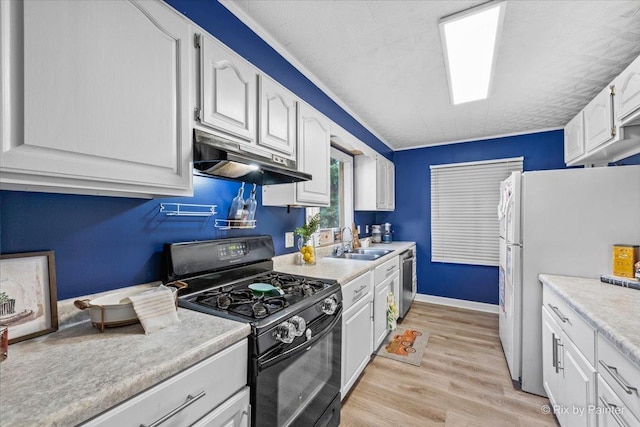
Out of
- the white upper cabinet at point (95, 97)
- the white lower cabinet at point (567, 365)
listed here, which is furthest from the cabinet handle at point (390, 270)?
the white upper cabinet at point (95, 97)

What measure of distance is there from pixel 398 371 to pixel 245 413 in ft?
5.51

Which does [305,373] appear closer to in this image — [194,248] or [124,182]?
[194,248]

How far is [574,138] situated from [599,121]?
2.42 feet

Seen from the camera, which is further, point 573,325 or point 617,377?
point 573,325

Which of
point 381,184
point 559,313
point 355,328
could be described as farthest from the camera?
point 381,184

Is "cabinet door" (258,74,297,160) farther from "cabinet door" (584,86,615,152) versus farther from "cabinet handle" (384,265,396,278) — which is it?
"cabinet door" (584,86,615,152)

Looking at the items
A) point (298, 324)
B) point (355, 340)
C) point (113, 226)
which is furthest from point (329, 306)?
point (113, 226)

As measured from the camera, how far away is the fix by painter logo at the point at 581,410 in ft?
3.21

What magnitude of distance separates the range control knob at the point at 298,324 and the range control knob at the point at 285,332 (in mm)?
24

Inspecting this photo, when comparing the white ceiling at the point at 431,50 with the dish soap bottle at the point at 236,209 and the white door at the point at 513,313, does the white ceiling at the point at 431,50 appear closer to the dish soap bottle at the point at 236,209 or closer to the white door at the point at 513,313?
the dish soap bottle at the point at 236,209

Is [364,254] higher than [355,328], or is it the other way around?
[364,254]

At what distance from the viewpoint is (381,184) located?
3668 mm

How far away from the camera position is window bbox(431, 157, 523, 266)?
3668 mm

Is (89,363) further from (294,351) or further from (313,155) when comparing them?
(313,155)
